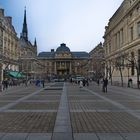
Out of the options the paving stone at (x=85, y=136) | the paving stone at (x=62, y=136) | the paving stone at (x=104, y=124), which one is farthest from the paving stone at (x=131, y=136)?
the paving stone at (x=62, y=136)

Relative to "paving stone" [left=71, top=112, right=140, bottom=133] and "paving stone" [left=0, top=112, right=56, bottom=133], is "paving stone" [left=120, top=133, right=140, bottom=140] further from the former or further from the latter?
"paving stone" [left=0, top=112, right=56, bottom=133]

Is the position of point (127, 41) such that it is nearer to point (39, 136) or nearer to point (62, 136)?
point (62, 136)

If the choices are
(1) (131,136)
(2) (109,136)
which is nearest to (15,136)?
(2) (109,136)

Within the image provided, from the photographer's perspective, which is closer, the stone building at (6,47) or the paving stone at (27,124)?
the paving stone at (27,124)

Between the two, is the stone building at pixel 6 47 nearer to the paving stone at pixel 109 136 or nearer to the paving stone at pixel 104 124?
the paving stone at pixel 104 124

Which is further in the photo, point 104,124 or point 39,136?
point 104,124

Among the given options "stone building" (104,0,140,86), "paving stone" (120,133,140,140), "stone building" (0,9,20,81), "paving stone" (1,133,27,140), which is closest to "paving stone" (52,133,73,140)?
"paving stone" (1,133,27,140)

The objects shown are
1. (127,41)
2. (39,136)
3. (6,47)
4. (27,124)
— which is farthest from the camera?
(6,47)

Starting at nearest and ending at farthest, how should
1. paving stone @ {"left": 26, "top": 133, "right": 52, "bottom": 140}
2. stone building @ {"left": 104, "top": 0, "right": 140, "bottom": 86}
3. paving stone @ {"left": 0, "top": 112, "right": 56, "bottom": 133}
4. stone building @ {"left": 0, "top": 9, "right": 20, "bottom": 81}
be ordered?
paving stone @ {"left": 26, "top": 133, "right": 52, "bottom": 140}
paving stone @ {"left": 0, "top": 112, "right": 56, "bottom": 133}
stone building @ {"left": 104, "top": 0, "right": 140, "bottom": 86}
stone building @ {"left": 0, "top": 9, "right": 20, "bottom": 81}

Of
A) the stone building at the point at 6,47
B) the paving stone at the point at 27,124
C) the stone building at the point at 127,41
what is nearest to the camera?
the paving stone at the point at 27,124

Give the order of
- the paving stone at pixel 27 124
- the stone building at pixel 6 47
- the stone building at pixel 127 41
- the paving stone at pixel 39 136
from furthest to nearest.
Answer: the stone building at pixel 6 47
the stone building at pixel 127 41
the paving stone at pixel 27 124
the paving stone at pixel 39 136

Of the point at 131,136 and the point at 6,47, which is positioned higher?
the point at 6,47

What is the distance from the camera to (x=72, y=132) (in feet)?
36.0

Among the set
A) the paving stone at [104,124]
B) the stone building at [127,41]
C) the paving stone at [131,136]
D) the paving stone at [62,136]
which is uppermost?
the stone building at [127,41]
